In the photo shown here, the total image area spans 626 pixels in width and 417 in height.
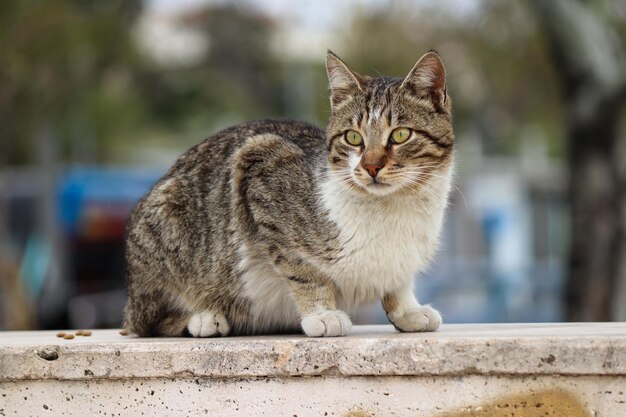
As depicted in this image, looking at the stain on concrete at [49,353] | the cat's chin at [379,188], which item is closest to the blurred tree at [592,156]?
the cat's chin at [379,188]

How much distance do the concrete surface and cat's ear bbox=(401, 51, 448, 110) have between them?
1077 millimetres

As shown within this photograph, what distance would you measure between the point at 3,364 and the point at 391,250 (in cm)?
173

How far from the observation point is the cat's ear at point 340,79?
505cm

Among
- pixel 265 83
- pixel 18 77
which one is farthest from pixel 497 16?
pixel 265 83

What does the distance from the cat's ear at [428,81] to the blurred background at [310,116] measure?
571 millimetres

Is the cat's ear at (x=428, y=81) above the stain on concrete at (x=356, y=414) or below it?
above

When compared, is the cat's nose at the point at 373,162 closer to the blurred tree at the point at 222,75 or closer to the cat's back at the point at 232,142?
the cat's back at the point at 232,142

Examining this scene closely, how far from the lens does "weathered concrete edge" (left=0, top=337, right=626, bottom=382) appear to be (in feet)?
13.1

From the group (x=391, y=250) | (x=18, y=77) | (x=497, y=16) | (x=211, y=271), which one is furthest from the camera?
(x=497, y=16)

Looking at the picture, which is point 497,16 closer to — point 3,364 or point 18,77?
point 18,77

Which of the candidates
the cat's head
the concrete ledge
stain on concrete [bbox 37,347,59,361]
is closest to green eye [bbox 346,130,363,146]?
the cat's head

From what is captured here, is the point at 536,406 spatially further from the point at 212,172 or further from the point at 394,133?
the point at 212,172

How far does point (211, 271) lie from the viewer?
5.16m

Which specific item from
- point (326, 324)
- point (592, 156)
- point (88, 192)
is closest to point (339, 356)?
point (326, 324)
